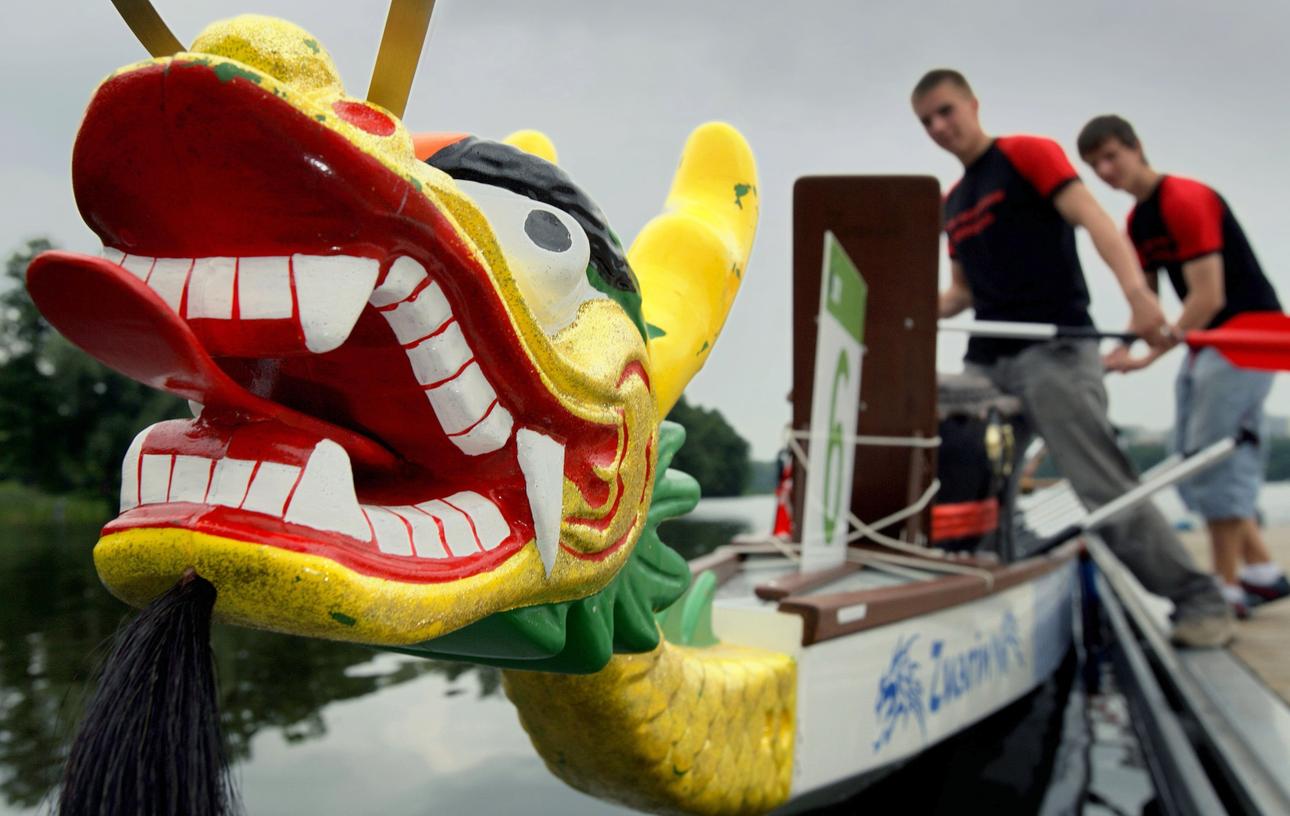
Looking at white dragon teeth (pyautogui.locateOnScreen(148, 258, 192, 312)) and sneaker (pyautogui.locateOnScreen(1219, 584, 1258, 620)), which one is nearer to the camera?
white dragon teeth (pyautogui.locateOnScreen(148, 258, 192, 312))

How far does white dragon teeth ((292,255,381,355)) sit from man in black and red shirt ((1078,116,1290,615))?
2.60m

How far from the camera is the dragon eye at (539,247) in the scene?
0.64 metres

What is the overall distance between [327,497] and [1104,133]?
2989 millimetres

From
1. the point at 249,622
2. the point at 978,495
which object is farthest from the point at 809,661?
the point at 978,495

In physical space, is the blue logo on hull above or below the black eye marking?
below

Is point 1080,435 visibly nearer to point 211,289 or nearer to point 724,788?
point 724,788

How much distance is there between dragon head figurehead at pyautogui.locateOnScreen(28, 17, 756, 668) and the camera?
0.48 m

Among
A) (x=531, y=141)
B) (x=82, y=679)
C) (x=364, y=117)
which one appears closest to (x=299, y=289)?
(x=364, y=117)

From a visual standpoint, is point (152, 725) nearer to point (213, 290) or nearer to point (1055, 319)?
point (213, 290)

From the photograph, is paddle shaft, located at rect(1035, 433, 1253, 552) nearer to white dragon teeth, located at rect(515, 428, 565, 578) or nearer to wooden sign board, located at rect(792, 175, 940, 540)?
wooden sign board, located at rect(792, 175, 940, 540)

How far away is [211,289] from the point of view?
0.50 meters

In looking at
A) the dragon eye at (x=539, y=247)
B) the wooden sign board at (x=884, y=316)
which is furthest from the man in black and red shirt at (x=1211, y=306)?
the dragon eye at (x=539, y=247)

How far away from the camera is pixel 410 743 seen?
2256 millimetres

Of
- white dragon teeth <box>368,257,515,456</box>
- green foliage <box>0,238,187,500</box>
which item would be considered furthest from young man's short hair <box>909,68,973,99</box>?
green foliage <box>0,238,187,500</box>
